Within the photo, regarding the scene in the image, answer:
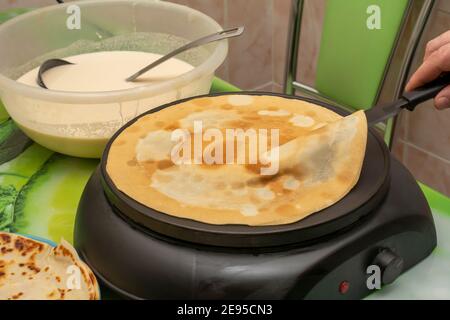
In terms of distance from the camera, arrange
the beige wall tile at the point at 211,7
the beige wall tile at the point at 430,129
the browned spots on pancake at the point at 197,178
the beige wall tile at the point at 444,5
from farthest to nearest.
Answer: the beige wall tile at the point at 211,7
the beige wall tile at the point at 430,129
the beige wall tile at the point at 444,5
the browned spots on pancake at the point at 197,178

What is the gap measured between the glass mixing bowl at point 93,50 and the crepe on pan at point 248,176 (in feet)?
0.30

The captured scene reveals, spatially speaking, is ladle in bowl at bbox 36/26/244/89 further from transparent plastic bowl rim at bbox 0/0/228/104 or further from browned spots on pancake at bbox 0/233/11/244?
browned spots on pancake at bbox 0/233/11/244

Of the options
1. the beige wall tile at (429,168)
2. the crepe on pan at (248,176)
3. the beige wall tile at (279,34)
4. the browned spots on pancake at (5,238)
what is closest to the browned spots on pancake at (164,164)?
the crepe on pan at (248,176)

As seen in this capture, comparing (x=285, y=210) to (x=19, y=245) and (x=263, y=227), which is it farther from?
(x=19, y=245)

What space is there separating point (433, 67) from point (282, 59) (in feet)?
5.48

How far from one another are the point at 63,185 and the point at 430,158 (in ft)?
4.57

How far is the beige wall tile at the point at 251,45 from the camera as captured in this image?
233 cm

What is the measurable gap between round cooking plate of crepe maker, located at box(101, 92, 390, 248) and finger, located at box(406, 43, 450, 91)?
0.19 metres

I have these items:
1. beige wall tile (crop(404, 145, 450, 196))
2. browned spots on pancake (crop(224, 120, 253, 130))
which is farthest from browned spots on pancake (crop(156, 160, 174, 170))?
beige wall tile (crop(404, 145, 450, 196))

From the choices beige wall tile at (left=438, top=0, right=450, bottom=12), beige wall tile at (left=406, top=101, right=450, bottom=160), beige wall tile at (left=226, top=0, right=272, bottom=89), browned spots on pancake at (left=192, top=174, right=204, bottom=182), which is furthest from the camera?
beige wall tile at (left=226, top=0, right=272, bottom=89)

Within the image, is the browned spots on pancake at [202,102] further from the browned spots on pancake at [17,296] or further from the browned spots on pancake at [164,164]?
the browned spots on pancake at [17,296]

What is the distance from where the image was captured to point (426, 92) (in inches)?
33.0

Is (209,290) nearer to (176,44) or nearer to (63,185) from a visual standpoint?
(63,185)

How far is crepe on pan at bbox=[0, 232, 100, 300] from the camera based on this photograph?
2.42ft
